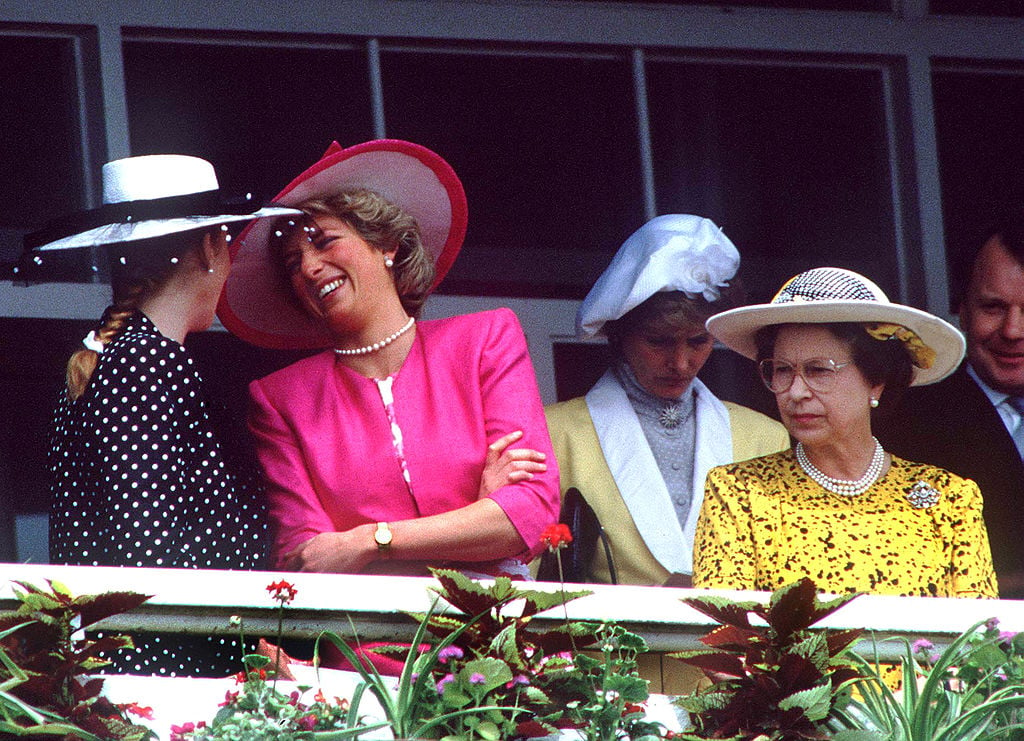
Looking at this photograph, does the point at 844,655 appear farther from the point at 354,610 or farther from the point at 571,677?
the point at 354,610

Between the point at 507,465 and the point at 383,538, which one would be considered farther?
the point at 507,465

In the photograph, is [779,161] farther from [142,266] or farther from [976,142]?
[142,266]

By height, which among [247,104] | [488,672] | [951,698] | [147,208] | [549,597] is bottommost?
[951,698]

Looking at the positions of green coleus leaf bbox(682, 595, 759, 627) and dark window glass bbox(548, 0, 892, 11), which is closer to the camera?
green coleus leaf bbox(682, 595, 759, 627)

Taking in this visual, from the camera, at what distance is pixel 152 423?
3.83 m

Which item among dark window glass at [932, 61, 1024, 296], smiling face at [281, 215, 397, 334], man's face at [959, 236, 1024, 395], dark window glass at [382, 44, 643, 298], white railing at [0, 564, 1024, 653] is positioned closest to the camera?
white railing at [0, 564, 1024, 653]

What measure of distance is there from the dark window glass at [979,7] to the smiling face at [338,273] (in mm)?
2245

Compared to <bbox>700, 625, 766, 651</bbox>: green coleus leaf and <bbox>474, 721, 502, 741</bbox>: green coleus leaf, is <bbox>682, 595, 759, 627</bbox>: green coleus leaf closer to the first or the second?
<bbox>700, 625, 766, 651</bbox>: green coleus leaf

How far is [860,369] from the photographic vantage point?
161 inches

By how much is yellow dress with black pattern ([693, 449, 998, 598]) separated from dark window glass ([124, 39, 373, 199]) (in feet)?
5.58

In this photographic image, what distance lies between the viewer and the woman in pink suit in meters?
3.92

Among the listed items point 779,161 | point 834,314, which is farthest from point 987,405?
point 779,161

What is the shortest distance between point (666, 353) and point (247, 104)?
55.3 inches

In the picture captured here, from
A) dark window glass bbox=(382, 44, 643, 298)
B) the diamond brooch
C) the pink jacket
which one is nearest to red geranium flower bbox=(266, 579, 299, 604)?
the pink jacket
